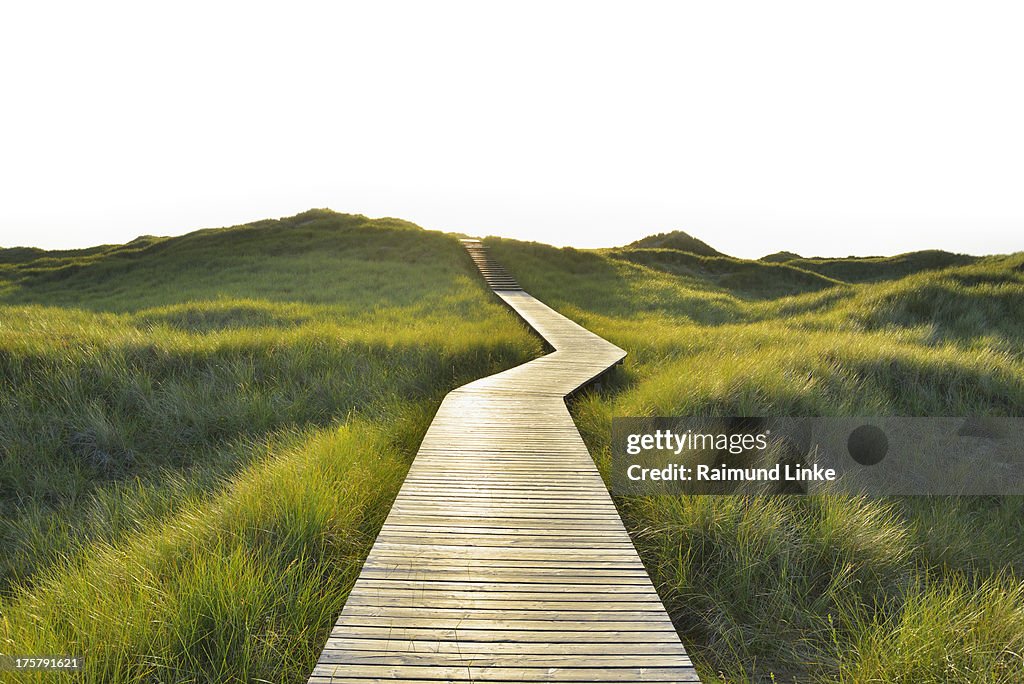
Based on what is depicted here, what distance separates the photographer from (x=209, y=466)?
6359mm

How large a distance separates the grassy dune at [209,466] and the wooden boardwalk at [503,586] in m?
0.47

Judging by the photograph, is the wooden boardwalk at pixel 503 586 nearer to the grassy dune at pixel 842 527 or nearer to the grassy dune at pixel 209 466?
the grassy dune at pixel 209 466

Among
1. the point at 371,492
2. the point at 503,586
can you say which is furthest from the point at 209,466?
the point at 503,586

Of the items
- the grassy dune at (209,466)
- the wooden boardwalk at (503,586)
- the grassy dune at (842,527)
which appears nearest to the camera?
the wooden boardwalk at (503,586)

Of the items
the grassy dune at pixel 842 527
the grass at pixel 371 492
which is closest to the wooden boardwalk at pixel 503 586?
the grass at pixel 371 492

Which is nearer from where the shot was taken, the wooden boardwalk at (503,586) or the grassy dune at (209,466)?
the wooden boardwalk at (503,586)

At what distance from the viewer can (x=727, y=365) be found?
8.28 meters

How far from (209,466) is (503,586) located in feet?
15.3

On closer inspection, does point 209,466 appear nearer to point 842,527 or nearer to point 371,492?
point 371,492

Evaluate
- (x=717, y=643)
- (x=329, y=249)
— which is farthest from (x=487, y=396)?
(x=329, y=249)

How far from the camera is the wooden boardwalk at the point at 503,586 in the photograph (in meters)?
2.62

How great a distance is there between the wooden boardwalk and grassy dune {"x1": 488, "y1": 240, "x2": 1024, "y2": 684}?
62 cm

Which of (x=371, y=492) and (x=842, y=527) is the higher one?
(x=371, y=492)

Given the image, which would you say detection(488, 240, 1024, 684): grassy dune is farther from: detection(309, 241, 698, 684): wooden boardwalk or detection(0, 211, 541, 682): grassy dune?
detection(0, 211, 541, 682): grassy dune
